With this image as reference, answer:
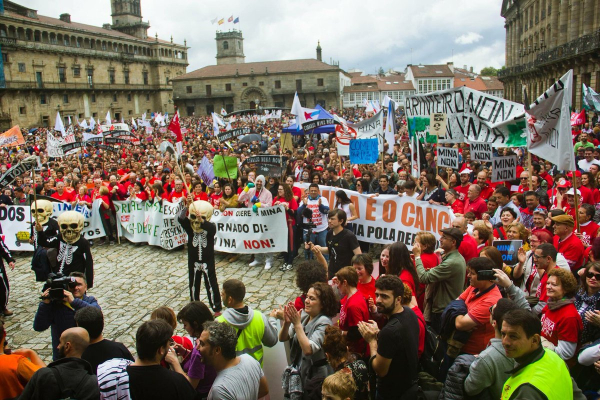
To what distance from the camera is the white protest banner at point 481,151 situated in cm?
968

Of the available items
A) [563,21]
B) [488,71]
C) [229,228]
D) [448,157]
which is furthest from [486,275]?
[488,71]

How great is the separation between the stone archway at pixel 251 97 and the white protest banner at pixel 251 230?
71.9 m


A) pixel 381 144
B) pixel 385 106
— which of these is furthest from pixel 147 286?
pixel 385 106

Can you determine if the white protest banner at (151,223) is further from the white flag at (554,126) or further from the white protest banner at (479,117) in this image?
the white flag at (554,126)

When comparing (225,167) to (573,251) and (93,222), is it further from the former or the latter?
(573,251)

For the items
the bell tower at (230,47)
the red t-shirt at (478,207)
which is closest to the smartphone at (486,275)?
the red t-shirt at (478,207)

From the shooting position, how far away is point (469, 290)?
389cm

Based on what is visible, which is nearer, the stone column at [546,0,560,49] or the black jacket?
the black jacket

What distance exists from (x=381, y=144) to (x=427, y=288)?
7.89 meters

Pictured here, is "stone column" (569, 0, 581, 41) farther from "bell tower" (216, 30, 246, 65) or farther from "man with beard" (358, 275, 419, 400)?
"bell tower" (216, 30, 246, 65)

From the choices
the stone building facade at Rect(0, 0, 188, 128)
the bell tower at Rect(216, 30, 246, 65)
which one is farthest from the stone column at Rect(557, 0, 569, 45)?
the bell tower at Rect(216, 30, 246, 65)

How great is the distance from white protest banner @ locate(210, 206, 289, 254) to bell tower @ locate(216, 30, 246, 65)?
335 feet

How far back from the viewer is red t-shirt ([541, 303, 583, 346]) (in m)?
3.22

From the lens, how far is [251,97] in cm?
7950
